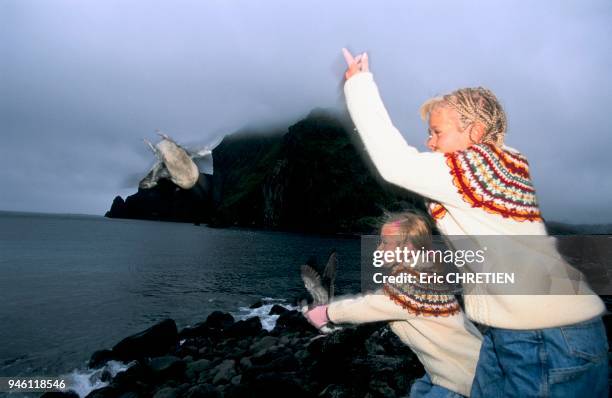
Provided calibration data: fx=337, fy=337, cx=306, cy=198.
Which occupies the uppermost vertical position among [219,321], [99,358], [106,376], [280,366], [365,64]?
[365,64]

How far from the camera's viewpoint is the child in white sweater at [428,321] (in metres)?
2.29

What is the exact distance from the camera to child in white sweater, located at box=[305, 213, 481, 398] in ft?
7.52

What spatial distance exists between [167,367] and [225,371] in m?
2.16

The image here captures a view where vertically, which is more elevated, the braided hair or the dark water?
the braided hair

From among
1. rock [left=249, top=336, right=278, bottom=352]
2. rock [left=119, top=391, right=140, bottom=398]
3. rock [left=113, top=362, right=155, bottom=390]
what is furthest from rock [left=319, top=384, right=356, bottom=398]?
rock [left=113, top=362, right=155, bottom=390]

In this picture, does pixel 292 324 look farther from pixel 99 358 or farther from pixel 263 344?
pixel 99 358

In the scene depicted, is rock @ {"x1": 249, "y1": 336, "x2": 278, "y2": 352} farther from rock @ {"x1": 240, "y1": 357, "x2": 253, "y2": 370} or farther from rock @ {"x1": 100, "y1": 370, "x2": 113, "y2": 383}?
rock @ {"x1": 100, "y1": 370, "x2": 113, "y2": 383}

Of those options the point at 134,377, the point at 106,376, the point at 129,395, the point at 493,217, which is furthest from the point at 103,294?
the point at 493,217

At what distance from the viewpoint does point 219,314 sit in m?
19.6

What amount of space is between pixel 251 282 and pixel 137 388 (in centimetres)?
2315

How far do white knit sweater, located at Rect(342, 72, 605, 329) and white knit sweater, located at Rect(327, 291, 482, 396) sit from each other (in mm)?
852

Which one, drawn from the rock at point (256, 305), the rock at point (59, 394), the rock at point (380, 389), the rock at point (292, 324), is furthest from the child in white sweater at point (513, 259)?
the rock at point (256, 305)

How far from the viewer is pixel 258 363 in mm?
12172

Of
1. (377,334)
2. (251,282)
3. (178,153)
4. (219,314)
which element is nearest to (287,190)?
(251,282)
